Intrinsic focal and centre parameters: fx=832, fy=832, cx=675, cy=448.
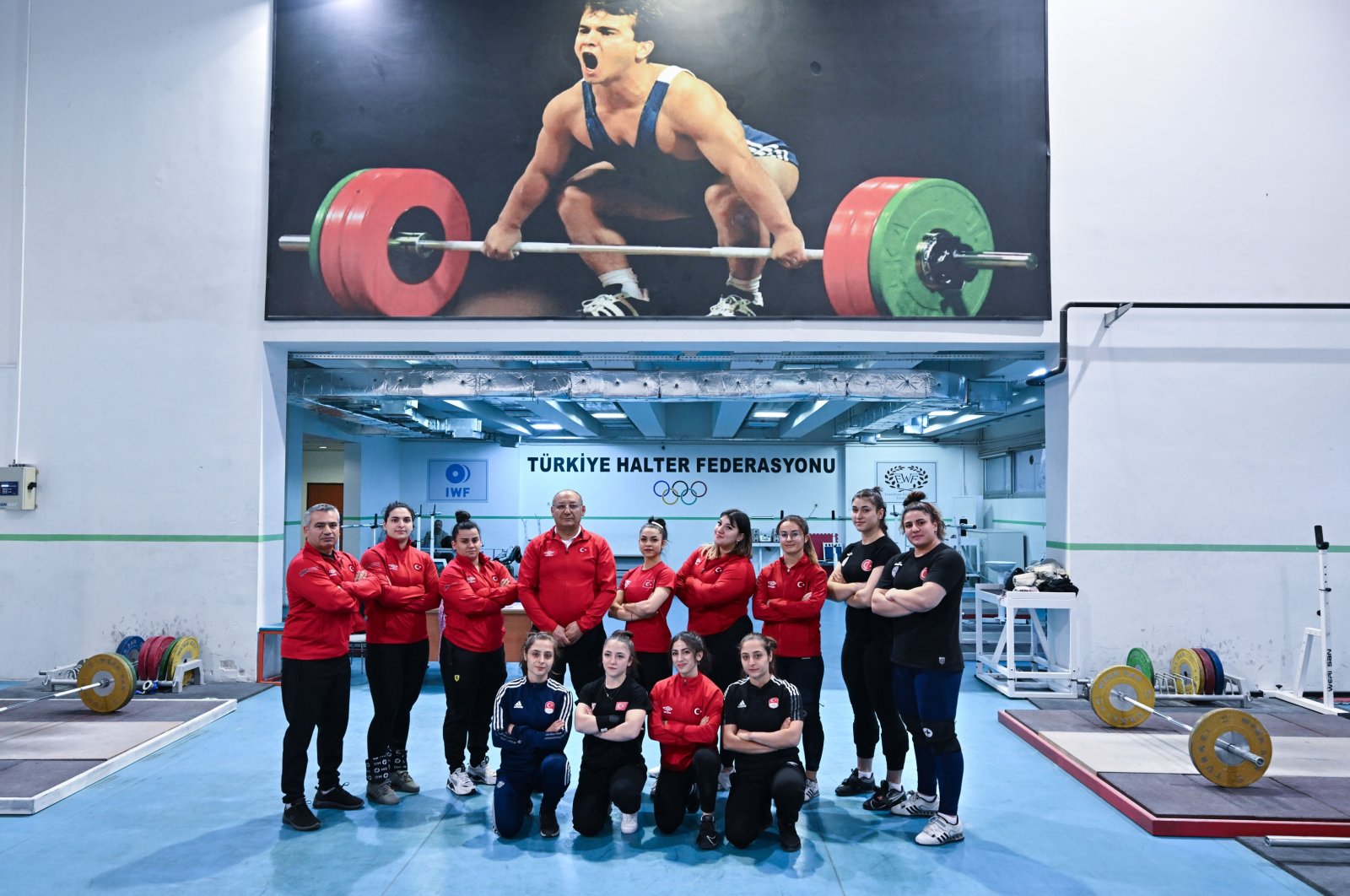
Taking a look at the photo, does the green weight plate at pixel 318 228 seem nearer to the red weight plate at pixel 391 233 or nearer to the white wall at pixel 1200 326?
the red weight plate at pixel 391 233

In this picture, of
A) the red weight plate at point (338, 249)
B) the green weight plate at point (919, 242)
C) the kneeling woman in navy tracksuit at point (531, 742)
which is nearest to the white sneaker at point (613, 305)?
the red weight plate at point (338, 249)

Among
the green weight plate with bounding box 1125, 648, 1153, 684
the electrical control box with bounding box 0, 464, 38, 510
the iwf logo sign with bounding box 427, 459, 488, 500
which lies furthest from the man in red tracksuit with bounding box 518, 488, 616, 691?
the iwf logo sign with bounding box 427, 459, 488, 500

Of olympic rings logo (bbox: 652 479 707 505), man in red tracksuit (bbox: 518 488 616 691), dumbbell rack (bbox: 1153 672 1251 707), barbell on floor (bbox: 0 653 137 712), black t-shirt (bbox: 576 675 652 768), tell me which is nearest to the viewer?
black t-shirt (bbox: 576 675 652 768)

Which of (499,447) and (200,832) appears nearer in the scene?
(200,832)

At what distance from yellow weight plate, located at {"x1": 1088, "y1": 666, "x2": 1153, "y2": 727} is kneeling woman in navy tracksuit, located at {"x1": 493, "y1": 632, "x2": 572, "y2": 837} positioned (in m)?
3.79

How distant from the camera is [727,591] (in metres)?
4.31

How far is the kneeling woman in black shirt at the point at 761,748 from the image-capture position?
12.5 feet

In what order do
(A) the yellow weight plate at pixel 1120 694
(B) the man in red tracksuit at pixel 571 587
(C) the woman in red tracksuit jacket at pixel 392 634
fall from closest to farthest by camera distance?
(C) the woman in red tracksuit jacket at pixel 392 634, (B) the man in red tracksuit at pixel 571 587, (A) the yellow weight plate at pixel 1120 694

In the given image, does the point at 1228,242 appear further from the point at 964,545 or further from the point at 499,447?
the point at 499,447

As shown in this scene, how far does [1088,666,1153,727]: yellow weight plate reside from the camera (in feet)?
18.5

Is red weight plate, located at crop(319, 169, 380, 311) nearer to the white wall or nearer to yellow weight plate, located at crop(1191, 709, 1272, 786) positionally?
the white wall

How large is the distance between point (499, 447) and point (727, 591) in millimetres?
13138

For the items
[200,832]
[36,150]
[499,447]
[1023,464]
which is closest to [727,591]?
[200,832]

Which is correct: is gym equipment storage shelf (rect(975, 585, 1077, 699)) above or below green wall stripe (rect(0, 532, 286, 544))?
below
